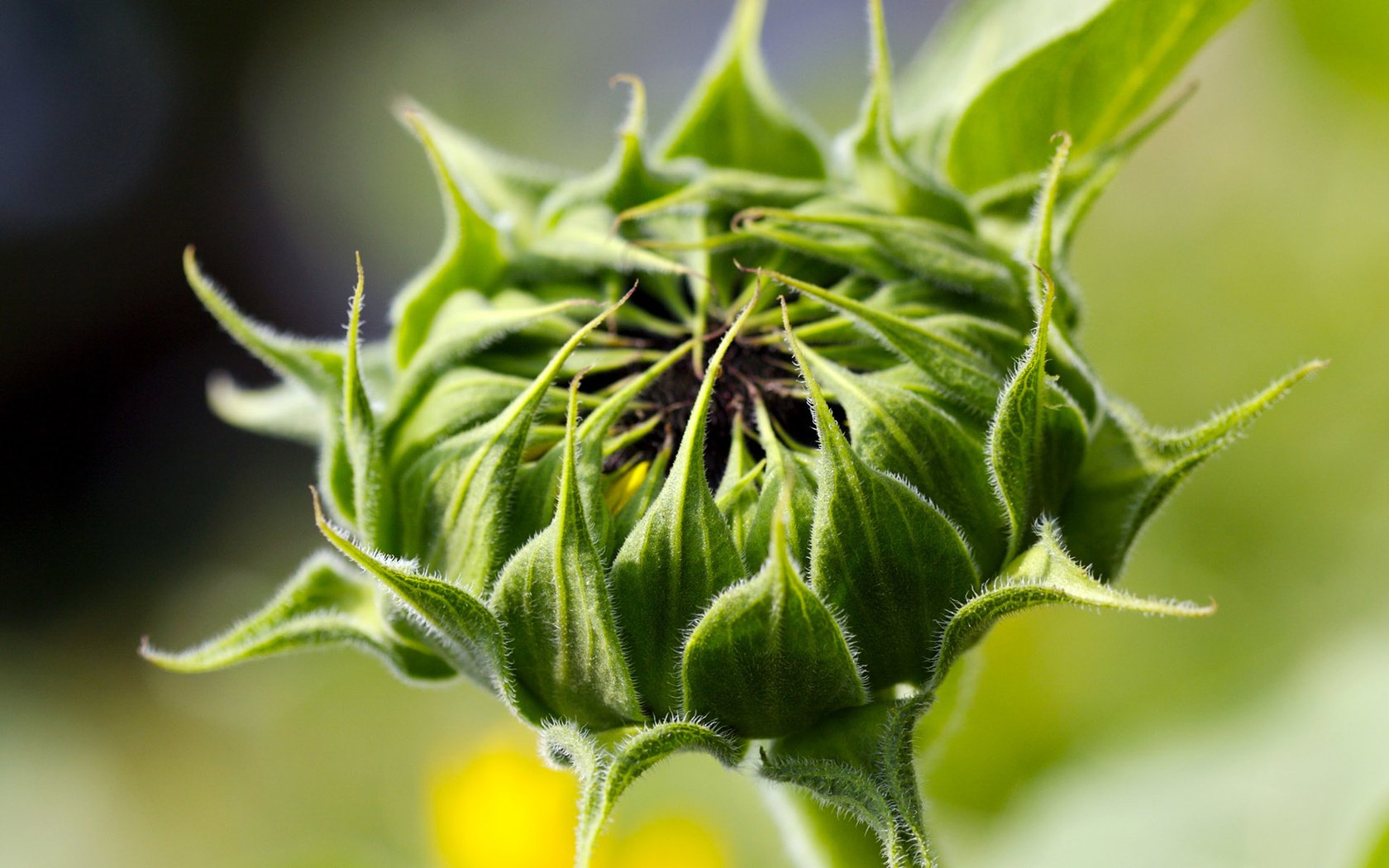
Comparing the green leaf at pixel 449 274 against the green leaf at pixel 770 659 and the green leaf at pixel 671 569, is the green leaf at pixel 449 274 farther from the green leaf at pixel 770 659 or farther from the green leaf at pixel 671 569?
the green leaf at pixel 770 659

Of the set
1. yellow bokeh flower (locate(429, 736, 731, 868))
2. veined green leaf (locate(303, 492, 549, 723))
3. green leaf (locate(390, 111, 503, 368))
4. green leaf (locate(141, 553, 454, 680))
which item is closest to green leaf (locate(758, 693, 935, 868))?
veined green leaf (locate(303, 492, 549, 723))

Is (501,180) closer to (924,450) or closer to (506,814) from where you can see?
(924,450)

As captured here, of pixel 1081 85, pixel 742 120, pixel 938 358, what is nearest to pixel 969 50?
pixel 1081 85

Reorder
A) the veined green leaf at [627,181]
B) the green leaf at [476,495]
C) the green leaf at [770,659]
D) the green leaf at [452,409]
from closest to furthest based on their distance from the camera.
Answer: the green leaf at [770,659] → the green leaf at [476,495] → the green leaf at [452,409] → the veined green leaf at [627,181]

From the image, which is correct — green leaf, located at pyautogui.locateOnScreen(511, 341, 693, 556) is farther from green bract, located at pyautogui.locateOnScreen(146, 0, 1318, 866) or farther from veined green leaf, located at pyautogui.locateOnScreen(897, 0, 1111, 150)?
veined green leaf, located at pyautogui.locateOnScreen(897, 0, 1111, 150)

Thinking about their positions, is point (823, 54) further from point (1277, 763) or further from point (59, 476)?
point (59, 476)

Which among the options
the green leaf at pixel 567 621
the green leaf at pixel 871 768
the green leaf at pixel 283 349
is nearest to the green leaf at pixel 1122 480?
the green leaf at pixel 871 768

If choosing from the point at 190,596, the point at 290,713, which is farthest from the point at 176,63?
the point at 290,713
